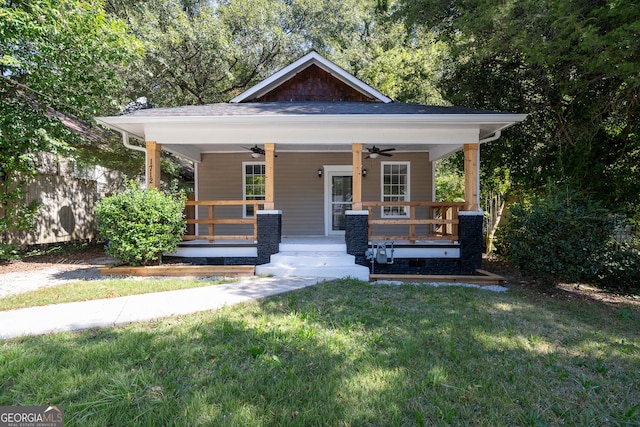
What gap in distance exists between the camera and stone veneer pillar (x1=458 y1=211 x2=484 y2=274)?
7340 mm

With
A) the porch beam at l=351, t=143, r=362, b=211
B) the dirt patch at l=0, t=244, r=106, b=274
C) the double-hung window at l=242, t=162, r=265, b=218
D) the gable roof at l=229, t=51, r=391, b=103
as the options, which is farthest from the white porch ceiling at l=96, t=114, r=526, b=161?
the dirt patch at l=0, t=244, r=106, b=274

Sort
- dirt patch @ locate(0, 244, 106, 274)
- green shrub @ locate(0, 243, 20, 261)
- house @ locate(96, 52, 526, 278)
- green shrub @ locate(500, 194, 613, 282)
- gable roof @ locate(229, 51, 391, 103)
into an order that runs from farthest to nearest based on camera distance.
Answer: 1. gable roof @ locate(229, 51, 391, 103)
2. green shrub @ locate(0, 243, 20, 261)
3. dirt patch @ locate(0, 244, 106, 274)
4. house @ locate(96, 52, 526, 278)
5. green shrub @ locate(500, 194, 613, 282)

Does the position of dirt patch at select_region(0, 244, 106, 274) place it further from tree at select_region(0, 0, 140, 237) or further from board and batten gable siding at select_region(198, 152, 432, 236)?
board and batten gable siding at select_region(198, 152, 432, 236)

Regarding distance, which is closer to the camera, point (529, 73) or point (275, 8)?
point (529, 73)

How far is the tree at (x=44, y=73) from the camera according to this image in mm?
7123

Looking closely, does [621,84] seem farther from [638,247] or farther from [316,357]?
[316,357]

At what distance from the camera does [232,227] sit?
1047 centimetres

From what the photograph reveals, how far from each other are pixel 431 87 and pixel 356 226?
9.66m

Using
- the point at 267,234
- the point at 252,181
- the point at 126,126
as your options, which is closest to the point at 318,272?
the point at 267,234

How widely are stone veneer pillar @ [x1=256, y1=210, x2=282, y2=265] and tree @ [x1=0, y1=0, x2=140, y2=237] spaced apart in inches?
185

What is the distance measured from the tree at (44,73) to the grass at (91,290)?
377 cm

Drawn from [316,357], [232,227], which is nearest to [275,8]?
[232,227]

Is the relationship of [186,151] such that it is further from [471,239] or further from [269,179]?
[471,239]

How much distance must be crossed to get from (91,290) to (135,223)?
160cm
